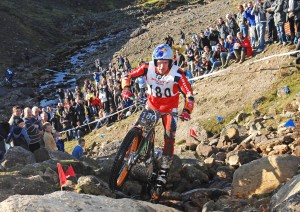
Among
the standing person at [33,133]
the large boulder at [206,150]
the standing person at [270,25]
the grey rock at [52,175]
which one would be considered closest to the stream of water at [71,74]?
the standing person at [270,25]

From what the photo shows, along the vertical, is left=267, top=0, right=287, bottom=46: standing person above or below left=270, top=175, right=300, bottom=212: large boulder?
above

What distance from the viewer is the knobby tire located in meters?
7.88

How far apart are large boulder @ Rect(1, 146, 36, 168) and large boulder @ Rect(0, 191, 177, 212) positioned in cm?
364

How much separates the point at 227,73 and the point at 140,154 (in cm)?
1182

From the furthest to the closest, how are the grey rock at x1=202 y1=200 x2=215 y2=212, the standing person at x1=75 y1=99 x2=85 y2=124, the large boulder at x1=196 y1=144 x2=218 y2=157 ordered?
the standing person at x1=75 y1=99 x2=85 y2=124 < the large boulder at x1=196 y1=144 x2=218 y2=157 < the grey rock at x1=202 y1=200 x2=215 y2=212

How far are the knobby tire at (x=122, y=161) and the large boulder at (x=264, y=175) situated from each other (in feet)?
7.21

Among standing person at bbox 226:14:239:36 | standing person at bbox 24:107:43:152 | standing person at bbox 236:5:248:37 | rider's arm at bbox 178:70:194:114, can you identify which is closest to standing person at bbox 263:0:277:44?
standing person at bbox 236:5:248:37

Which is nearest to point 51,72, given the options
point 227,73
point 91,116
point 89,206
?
point 91,116

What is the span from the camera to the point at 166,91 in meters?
9.20

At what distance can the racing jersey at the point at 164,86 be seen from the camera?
906 centimetres

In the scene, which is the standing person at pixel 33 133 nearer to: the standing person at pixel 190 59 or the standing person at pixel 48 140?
the standing person at pixel 48 140

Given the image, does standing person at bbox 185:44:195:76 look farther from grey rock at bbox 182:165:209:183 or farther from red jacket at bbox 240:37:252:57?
grey rock at bbox 182:165:209:183

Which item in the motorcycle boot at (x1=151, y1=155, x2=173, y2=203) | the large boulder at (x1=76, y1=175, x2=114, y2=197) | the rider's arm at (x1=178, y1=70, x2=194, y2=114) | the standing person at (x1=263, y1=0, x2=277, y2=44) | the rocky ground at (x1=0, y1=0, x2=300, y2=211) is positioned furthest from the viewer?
the standing person at (x1=263, y1=0, x2=277, y2=44)

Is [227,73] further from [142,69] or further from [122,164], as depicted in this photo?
[122,164]
